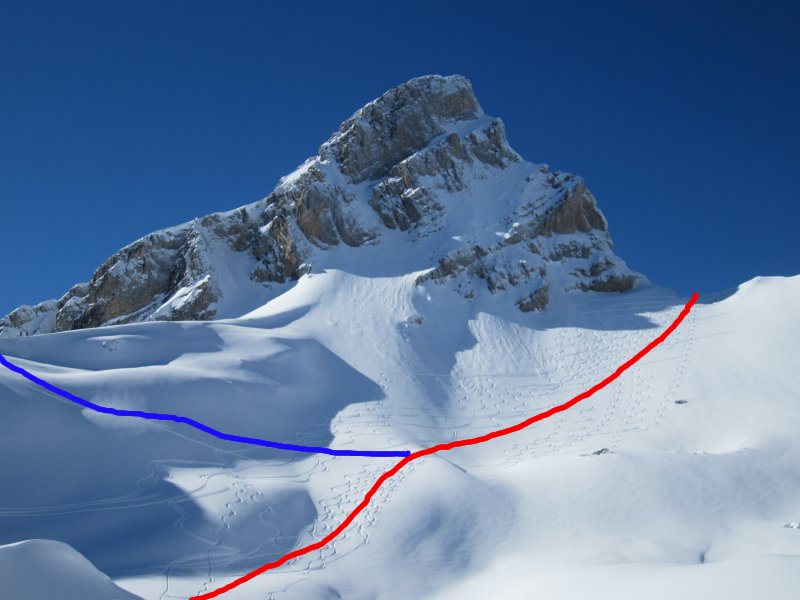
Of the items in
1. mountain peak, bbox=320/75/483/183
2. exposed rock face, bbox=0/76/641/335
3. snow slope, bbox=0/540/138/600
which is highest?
mountain peak, bbox=320/75/483/183

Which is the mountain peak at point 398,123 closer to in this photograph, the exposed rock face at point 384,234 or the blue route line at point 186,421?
the exposed rock face at point 384,234

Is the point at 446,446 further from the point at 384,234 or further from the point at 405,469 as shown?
the point at 384,234

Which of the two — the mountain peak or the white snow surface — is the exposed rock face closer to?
the mountain peak

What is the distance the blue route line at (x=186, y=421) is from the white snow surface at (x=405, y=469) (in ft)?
1.40

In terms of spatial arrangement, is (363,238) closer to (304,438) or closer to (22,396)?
(304,438)

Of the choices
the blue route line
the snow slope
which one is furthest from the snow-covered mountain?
the blue route line

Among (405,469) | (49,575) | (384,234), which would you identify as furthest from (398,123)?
(49,575)

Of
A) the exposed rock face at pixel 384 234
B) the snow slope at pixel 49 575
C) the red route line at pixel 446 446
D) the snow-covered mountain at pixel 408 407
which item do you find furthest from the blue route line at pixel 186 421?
the exposed rock face at pixel 384 234

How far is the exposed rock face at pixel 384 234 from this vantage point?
134ft

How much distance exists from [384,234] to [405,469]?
28771mm

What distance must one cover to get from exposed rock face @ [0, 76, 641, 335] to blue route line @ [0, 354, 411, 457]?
1980 centimetres

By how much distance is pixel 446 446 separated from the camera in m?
22.6

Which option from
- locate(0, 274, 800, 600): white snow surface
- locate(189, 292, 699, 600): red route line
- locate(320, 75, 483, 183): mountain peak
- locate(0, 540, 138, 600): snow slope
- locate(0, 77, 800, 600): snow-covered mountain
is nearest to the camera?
locate(0, 540, 138, 600): snow slope

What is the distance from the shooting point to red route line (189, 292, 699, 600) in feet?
41.8
